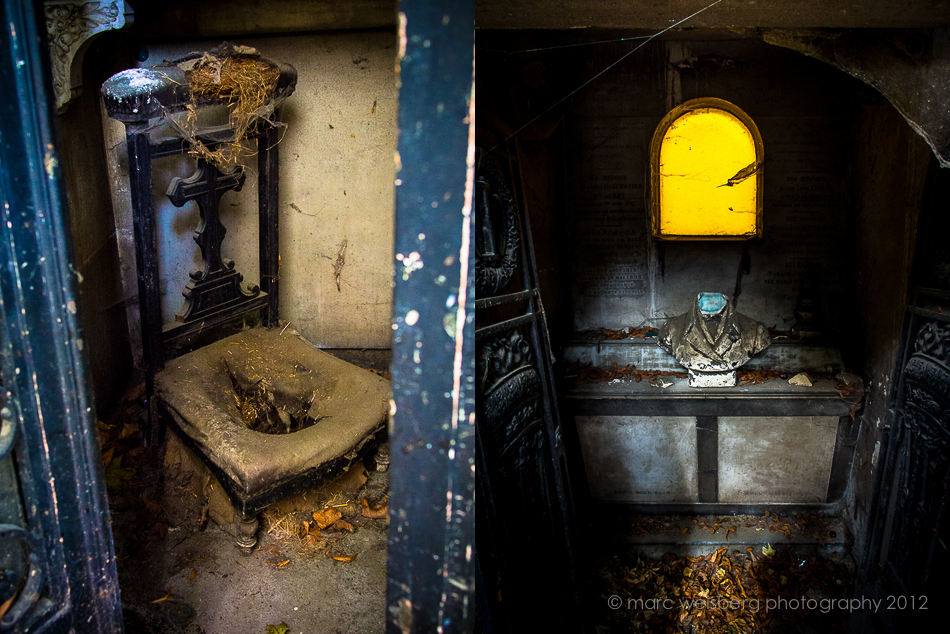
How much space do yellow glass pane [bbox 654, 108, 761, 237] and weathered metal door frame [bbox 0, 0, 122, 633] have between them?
140 inches

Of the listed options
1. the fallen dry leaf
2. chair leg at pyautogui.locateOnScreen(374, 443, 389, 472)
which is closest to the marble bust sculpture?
chair leg at pyautogui.locateOnScreen(374, 443, 389, 472)

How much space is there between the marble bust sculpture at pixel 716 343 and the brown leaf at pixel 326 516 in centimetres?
221

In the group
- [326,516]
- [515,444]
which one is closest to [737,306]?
[515,444]

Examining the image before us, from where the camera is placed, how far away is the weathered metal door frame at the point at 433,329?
810 mm

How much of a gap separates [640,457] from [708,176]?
2022 mm

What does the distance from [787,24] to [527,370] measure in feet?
4.80

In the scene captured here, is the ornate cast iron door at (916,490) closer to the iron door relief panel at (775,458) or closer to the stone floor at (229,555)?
the iron door relief panel at (775,458)

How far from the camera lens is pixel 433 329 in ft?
2.84

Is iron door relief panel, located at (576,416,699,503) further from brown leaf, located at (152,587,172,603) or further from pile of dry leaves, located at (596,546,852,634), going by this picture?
brown leaf, located at (152,587,172,603)

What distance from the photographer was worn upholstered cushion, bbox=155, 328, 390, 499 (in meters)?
2.45

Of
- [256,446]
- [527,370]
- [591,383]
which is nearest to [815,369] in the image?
[591,383]

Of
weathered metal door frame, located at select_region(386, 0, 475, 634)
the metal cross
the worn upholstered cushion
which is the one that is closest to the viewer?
weathered metal door frame, located at select_region(386, 0, 475, 634)

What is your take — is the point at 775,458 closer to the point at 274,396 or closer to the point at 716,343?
the point at 716,343

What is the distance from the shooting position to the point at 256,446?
2.49m
